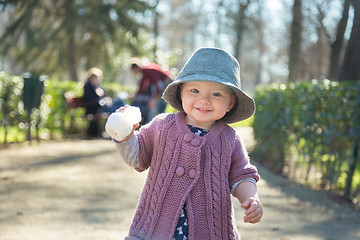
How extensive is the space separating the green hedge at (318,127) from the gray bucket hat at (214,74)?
257 cm

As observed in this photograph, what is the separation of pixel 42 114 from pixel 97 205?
4.93 meters

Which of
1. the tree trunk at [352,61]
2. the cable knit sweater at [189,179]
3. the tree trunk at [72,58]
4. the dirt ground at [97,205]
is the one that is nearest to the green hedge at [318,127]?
the dirt ground at [97,205]

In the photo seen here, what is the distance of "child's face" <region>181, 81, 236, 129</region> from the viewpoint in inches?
80.7

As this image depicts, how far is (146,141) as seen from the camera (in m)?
2.16

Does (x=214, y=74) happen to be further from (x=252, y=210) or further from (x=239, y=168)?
(x=252, y=210)

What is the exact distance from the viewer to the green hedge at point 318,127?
14.8 feet

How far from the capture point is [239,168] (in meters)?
2.11

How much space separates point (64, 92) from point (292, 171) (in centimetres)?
575

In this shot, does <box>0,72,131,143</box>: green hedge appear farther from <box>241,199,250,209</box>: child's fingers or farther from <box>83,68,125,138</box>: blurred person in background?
<box>241,199,250,209</box>: child's fingers

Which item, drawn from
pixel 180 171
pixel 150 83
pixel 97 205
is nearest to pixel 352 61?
pixel 150 83

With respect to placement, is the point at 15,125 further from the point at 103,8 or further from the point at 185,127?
the point at 103,8

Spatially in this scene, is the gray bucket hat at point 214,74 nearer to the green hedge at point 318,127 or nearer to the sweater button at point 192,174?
the sweater button at point 192,174

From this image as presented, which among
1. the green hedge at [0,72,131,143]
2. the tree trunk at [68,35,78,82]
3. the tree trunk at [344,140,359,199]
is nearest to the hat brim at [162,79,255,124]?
the tree trunk at [344,140,359,199]

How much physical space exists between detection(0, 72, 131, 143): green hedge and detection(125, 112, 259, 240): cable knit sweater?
6.16 metres
